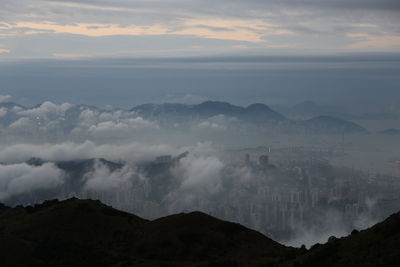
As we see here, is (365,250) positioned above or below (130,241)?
above

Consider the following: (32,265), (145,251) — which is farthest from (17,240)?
(145,251)

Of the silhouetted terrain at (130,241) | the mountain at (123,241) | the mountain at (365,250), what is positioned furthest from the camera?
the mountain at (123,241)

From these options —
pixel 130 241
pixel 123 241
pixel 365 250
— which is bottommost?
pixel 123 241

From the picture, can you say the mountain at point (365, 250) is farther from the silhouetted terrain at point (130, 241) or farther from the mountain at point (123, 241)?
the mountain at point (123, 241)

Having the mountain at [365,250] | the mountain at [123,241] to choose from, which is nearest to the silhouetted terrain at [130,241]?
the mountain at [123,241]

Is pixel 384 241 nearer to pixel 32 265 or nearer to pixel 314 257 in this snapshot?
pixel 314 257

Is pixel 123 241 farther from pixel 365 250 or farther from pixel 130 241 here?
pixel 365 250

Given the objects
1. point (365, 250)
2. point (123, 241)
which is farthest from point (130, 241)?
point (365, 250)
